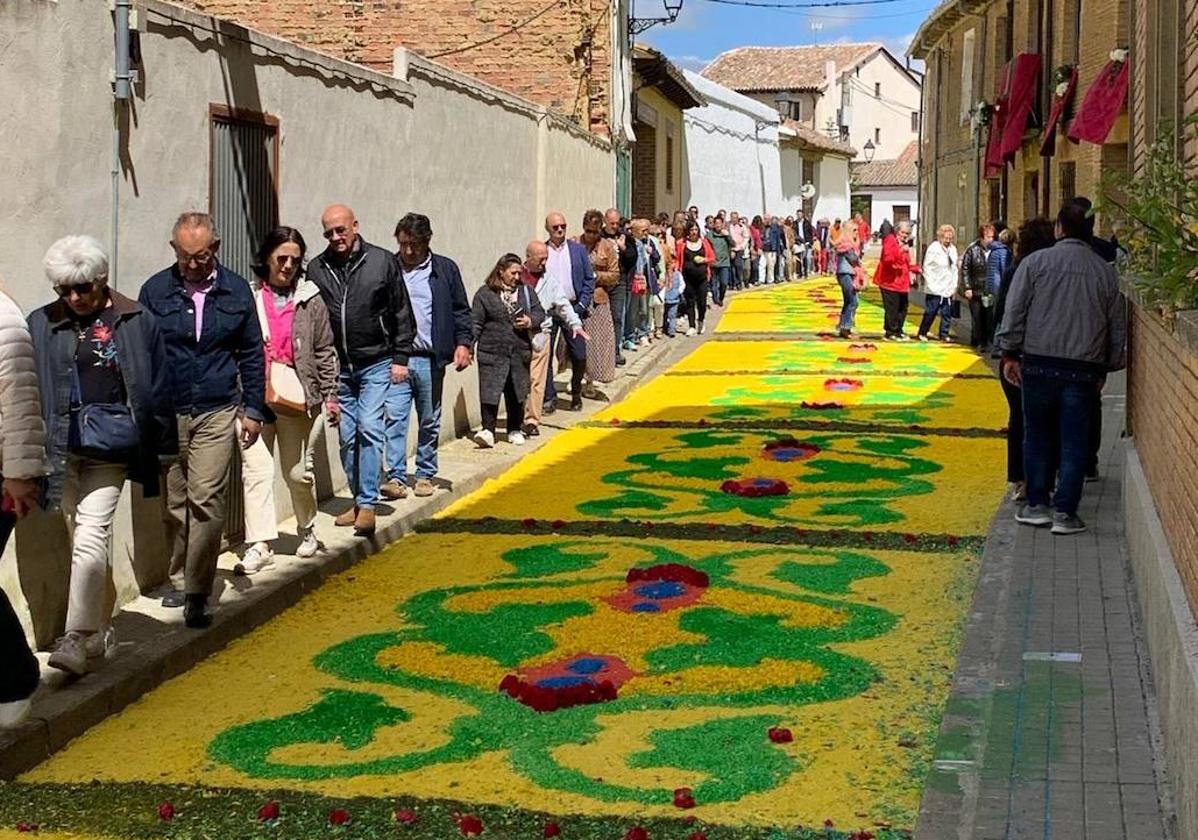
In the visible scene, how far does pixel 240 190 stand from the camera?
10.1 m

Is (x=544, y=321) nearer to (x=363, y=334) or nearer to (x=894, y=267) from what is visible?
(x=363, y=334)

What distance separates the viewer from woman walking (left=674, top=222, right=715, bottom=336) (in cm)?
2745

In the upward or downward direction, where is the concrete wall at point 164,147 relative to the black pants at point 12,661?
upward

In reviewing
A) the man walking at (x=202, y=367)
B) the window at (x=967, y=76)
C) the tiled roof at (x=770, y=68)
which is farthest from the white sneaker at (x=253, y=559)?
the tiled roof at (x=770, y=68)

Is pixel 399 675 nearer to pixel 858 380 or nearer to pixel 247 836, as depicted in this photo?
pixel 247 836

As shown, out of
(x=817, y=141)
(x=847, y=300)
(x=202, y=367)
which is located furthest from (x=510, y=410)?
(x=817, y=141)

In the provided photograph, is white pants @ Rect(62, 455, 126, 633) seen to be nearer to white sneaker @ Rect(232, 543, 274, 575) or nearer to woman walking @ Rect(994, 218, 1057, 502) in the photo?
white sneaker @ Rect(232, 543, 274, 575)

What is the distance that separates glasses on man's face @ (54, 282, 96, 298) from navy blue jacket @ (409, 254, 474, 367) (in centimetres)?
500

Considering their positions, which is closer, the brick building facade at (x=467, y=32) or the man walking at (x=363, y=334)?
the man walking at (x=363, y=334)

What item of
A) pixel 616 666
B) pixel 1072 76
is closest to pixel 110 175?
pixel 616 666

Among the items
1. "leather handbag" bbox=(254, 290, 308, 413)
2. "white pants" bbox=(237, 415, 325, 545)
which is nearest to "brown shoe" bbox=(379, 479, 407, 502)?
"white pants" bbox=(237, 415, 325, 545)

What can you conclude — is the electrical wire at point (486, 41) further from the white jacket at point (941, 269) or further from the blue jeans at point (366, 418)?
the blue jeans at point (366, 418)

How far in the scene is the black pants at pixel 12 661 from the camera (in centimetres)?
625

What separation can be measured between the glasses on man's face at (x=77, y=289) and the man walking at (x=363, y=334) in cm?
308
